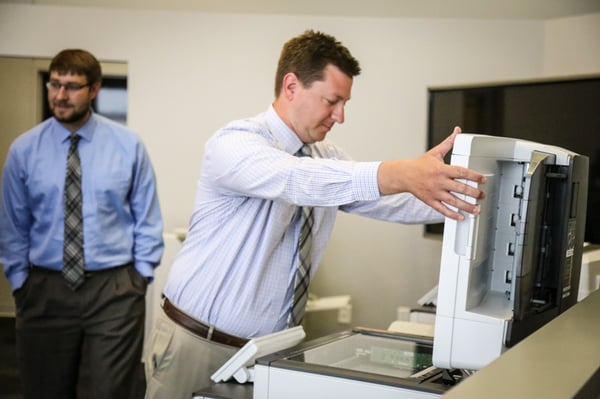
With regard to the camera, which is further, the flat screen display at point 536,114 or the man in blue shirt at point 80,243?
the flat screen display at point 536,114

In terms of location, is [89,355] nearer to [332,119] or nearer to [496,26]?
[332,119]

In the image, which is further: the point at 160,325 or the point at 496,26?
the point at 496,26

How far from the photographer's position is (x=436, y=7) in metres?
4.69

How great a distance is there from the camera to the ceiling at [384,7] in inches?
180

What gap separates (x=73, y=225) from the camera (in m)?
2.76

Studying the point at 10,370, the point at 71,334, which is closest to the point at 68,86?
the point at 71,334

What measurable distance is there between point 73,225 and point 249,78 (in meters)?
2.15

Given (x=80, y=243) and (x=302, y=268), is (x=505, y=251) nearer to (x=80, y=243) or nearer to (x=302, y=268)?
(x=302, y=268)

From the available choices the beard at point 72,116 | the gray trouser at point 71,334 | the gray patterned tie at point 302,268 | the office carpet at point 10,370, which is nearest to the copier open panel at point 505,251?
the gray patterned tie at point 302,268

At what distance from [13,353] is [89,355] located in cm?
215

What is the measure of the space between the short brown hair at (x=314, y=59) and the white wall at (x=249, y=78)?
270 cm

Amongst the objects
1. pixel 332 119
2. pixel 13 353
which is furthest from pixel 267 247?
pixel 13 353

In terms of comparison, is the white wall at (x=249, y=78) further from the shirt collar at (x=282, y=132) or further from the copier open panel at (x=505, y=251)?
the copier open panel at (x=505, y=251)

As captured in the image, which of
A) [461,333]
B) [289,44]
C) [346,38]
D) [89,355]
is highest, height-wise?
[346,38]
